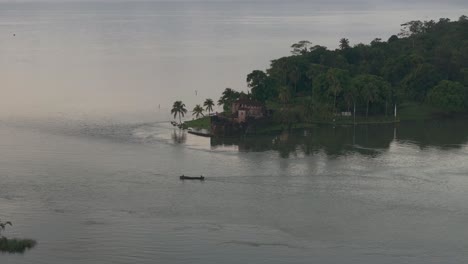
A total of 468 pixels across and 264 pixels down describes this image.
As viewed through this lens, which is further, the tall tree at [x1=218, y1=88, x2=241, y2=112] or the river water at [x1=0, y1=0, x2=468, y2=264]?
the tall tree at [x1=218, y1=88, x2=241, y2=112]

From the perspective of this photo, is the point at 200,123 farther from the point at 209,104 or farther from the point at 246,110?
the point at 246,110

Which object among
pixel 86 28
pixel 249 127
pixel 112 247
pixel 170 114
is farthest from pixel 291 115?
pixel 86 28

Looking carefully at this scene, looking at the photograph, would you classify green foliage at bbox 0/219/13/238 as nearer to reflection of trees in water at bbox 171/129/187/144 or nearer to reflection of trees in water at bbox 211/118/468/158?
reflection of trees in water at bbox 211/118/468/158

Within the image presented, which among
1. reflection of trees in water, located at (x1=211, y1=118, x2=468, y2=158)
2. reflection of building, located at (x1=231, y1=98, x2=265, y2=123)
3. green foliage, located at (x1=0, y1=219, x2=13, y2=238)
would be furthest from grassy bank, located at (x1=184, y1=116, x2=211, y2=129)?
green foliage, located at (x1=0, y1=219, x2=13, y2=238)

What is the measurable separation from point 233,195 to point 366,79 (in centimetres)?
3362

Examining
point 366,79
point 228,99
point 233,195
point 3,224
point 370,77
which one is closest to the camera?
point 3,224

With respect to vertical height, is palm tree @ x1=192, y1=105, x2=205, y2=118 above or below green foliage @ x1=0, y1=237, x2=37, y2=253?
above

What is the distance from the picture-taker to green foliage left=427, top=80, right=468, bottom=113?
82.8 meters

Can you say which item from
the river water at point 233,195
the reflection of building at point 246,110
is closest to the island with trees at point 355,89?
the reflection of building at point 246,110

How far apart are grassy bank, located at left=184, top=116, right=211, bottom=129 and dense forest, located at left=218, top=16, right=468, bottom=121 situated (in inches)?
147

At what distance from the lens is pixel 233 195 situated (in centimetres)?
5188

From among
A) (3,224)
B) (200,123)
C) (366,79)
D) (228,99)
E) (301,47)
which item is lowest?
(3,224)

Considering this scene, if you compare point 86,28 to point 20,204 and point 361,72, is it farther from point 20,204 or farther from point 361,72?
point 20,204

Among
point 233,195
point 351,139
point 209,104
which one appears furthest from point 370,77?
point 233,195
